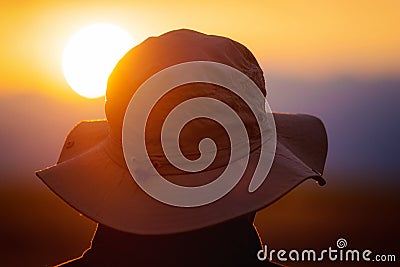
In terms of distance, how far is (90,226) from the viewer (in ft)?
66.2

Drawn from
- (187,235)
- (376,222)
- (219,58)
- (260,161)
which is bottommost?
(376,222)

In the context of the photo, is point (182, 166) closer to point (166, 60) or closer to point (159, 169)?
point (159, 169)

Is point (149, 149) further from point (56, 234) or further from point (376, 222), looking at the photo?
point (376, 222)

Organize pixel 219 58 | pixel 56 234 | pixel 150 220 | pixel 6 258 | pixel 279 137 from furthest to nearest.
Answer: pixel 56 234
pixel 6 258
pixel 279 137
pixel 219 58
pixel 150 220

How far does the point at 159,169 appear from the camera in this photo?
1.77 metres

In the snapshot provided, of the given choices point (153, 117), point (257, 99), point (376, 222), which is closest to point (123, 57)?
point (153, 117)

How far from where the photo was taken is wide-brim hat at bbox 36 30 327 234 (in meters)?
1.67

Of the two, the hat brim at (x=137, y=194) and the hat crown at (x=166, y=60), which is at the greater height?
the hat crown at (x=166, y=60)

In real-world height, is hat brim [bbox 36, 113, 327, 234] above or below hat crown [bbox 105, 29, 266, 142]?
below

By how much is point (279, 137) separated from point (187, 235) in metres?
0.42

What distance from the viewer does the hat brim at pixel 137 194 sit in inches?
65.1

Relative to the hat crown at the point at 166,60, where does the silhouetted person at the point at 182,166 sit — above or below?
below

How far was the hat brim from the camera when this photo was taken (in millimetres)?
1652

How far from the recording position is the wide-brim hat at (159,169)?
1667 millimetres
